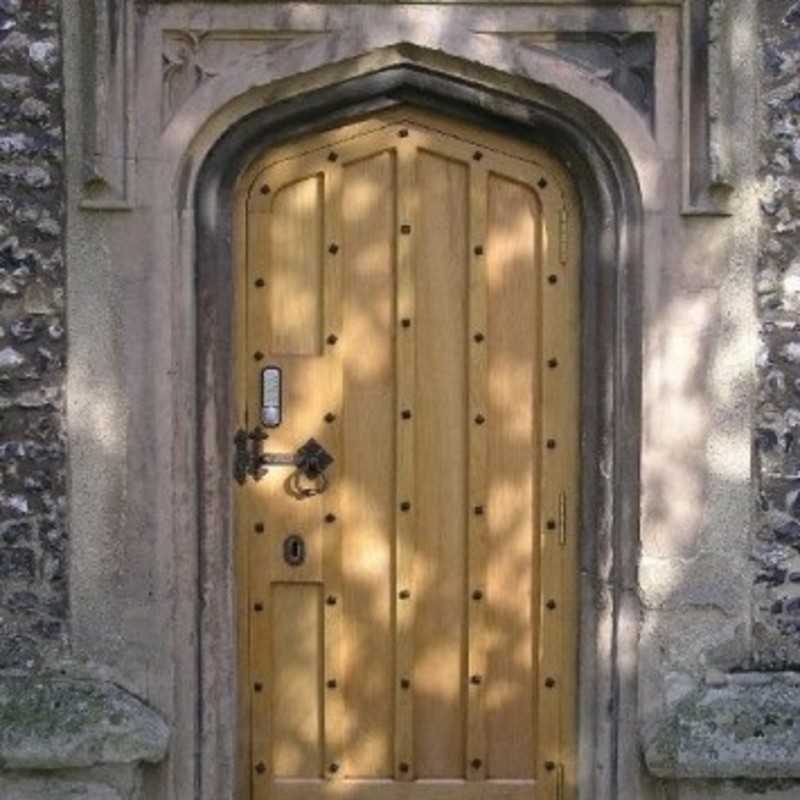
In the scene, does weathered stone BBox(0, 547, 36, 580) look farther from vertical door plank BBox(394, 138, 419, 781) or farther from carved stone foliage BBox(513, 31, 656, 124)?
carved stone foliage BBox(513, 31, 656, 124)

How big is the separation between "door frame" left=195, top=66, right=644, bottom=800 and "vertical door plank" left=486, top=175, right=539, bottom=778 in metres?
0.17

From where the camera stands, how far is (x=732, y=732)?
16.3ft

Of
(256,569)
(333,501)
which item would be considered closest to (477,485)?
(333,501)

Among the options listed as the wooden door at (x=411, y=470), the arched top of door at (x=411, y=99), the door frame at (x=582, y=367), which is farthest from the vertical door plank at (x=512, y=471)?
the arched top of door at (x=411, y=99)

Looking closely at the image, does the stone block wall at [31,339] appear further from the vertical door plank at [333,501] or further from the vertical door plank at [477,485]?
the vertical door plank at [477,485]

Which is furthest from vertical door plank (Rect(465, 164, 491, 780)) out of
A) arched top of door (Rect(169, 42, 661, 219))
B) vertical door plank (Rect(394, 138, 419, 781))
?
arched top of door (Rect(169, 42, 661, 219))

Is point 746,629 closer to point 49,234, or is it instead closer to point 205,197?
point 205,197

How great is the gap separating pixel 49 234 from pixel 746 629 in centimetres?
250

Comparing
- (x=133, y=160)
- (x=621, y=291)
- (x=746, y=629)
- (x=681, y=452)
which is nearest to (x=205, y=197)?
(x=133, y=160)

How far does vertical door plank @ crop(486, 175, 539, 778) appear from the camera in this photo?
207 inches

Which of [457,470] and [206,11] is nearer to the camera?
[206,11]

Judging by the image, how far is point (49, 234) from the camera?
16.3ft

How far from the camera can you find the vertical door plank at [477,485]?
5.25m

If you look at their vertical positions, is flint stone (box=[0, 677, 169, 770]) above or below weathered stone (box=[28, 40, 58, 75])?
below
